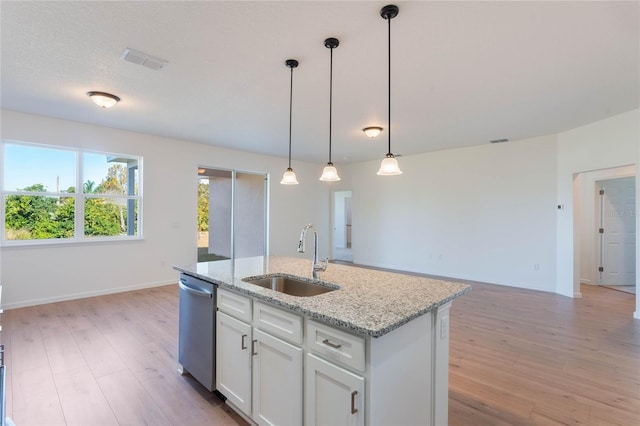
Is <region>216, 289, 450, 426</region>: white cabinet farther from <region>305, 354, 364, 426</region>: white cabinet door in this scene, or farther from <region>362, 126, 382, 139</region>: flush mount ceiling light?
<region>362, 126, 382, 139</region>: flush mount ceiling light

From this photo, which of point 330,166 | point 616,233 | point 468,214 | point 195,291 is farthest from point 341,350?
point 616,233

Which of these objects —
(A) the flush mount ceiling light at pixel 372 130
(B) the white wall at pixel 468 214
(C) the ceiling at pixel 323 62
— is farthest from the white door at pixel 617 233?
(A) the flush mount ceiling light at pixel 372 130

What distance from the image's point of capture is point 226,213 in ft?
21.6

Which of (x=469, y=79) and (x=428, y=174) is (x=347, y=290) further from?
(x=428, y=174)

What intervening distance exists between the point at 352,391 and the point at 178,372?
1.90 meters

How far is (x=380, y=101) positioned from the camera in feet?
12.0

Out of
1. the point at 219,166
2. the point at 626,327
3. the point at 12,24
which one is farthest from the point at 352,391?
the point at 219,166

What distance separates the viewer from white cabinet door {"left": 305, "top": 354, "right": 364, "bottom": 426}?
1.34 meters

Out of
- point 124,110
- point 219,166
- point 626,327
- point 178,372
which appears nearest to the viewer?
point 178,372

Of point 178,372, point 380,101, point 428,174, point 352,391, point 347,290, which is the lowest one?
point 178,372

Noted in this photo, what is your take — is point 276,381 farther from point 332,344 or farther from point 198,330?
point 198,330

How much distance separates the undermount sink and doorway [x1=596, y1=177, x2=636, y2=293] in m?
6.56

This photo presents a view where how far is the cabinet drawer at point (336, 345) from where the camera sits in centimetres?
133

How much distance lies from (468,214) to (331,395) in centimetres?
561
